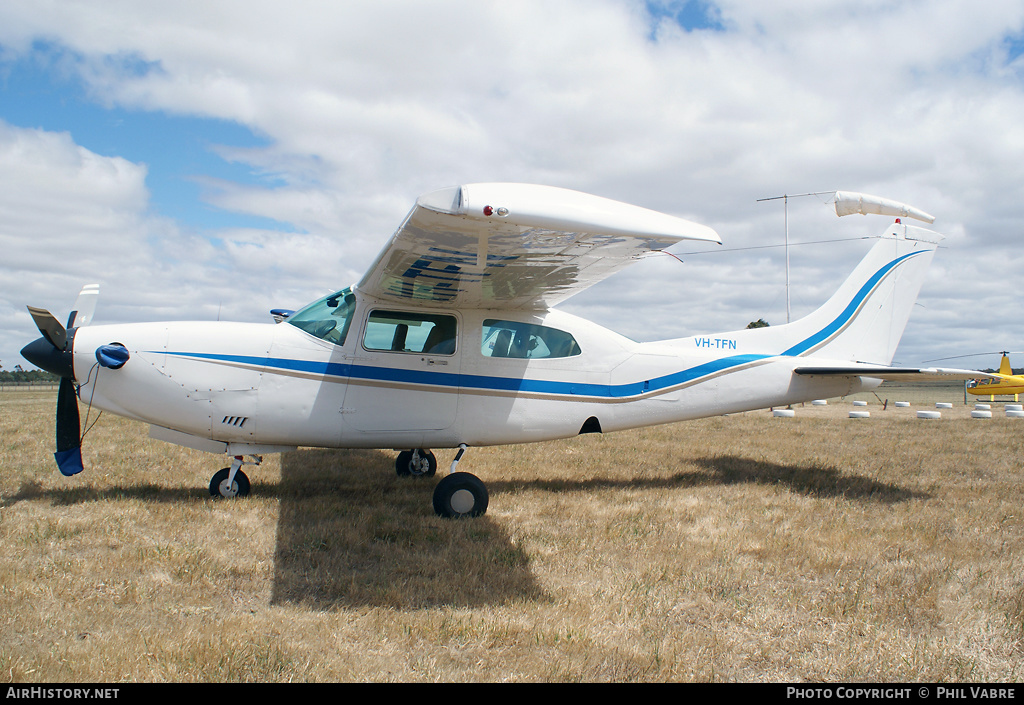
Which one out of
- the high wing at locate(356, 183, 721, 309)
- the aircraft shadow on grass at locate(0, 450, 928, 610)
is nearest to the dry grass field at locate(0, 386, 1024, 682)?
the aircraft shadow on grass at locate(0, 450, 928, 610)

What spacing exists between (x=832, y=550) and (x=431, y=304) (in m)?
4.50

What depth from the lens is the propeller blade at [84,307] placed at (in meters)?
6.12

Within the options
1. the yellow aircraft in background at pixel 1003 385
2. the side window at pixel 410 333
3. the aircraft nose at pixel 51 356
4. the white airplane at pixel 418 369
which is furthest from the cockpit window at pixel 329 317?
the yellow aircraft in background at pixel 1003 385

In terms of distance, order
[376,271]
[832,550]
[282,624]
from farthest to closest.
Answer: [376,271]
[832,550]
[282,624]

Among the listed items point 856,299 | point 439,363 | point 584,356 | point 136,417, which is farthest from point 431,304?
point 856,299

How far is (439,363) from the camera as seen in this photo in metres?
6.51

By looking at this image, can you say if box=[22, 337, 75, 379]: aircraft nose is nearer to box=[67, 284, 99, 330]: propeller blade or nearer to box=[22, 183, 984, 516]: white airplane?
box=[22, 183, 984, 516]: white airplane

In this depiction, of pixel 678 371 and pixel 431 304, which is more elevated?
pixel 431 304

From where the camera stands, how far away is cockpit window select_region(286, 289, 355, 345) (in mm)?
6328

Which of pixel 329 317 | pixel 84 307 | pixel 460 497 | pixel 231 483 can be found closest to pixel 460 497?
pixel 460 497

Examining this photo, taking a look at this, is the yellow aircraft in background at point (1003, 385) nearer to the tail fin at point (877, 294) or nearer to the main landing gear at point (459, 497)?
the tail fin at point (877, 294)

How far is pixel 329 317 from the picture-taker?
640 centimetres
